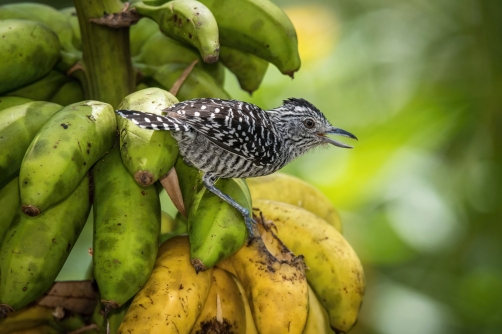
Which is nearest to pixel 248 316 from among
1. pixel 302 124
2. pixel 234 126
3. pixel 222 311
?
pixel 222 311

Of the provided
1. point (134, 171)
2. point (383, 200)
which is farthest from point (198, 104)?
point (383, 200)

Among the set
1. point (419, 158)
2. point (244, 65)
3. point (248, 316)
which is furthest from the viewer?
point (419, 158)

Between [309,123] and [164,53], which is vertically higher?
[164,53]

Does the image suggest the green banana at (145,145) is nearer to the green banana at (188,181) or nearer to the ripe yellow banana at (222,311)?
the green banana at (188,181)

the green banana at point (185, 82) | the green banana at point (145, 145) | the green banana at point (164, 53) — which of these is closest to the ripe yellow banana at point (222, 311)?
the green banana at point (145, 145)

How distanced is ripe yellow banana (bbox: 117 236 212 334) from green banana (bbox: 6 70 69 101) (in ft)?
2.12

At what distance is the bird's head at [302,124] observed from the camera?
2348 millimetres

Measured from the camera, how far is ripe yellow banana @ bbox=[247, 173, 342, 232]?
207cm

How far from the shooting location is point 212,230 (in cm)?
147

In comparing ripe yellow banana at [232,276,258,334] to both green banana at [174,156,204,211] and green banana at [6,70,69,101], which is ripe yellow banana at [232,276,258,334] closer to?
green banana at [174,156,204,211]

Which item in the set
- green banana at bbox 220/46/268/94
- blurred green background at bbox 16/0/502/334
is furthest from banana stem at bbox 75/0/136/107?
blurred green background at bbox 16/0/502/334

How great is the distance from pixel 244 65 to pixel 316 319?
82cm

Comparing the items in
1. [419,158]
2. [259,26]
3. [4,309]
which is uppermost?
[259,26]

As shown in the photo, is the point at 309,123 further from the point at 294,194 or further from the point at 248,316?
the point at 248,316
